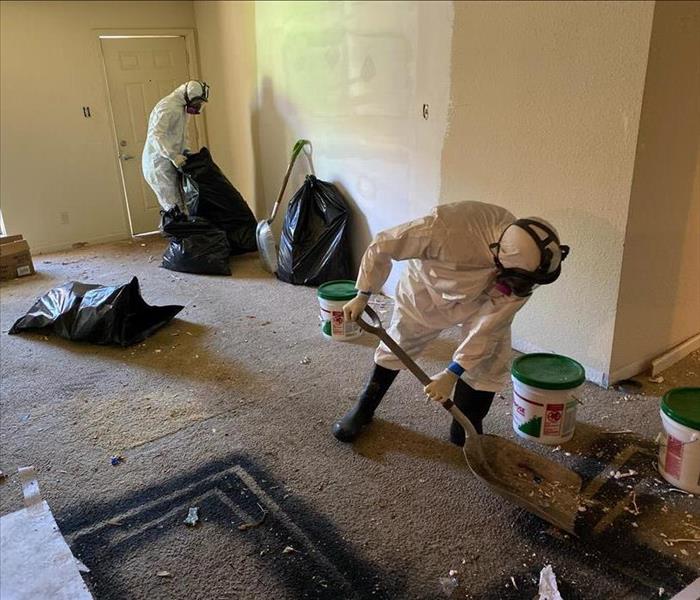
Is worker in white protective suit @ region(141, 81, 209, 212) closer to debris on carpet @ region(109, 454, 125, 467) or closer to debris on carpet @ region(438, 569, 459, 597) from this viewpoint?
→ debris on carpet @ region(109, 454, 125, 467)

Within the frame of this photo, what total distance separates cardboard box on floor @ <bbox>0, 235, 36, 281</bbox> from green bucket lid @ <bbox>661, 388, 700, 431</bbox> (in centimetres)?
393

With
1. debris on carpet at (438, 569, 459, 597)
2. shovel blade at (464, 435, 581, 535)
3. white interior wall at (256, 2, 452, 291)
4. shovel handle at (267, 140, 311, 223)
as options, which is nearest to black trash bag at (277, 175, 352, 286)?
white interior wall at (256, 2, 452, 291)

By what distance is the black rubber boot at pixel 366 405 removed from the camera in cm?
224

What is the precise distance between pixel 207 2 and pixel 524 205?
3.41 metres

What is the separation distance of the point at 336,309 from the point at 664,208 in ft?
4.82

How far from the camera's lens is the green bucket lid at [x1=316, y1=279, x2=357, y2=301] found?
2.95 meters

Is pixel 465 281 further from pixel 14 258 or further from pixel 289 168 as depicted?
pixel 14 258

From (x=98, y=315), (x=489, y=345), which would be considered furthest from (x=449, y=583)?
(x=98, y=315)

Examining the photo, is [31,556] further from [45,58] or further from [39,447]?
[45,58]

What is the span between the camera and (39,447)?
7.37ft

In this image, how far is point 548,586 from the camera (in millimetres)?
1601

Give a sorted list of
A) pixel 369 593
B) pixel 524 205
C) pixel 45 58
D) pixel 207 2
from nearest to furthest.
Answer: pixel 369 593 → pixel 524 205 → pixel 45 58 → pixel 207 2

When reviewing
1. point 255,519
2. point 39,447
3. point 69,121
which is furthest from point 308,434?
point 69,121

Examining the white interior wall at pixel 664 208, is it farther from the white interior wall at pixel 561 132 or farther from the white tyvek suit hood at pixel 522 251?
the white tyvek suit hood at pixel 522 251
